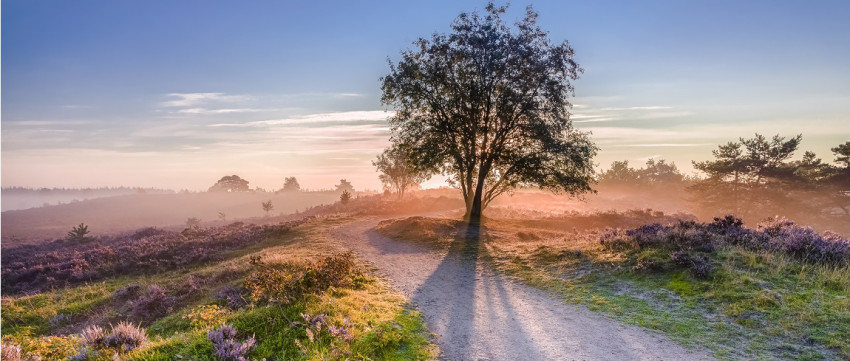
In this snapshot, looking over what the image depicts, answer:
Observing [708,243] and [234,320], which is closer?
[234,320]

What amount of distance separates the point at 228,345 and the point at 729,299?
37.9ft

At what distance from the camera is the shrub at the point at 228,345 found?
5.98 metres

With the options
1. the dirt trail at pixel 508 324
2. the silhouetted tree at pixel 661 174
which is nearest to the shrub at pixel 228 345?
the dirt trail at pixel 508 324

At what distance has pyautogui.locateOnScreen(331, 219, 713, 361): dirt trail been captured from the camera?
7.64 m

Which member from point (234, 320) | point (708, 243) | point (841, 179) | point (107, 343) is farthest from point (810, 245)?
point (841, 179)

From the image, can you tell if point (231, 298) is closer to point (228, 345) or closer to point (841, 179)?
point (228, 345)

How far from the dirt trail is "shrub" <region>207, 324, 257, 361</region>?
355 cm

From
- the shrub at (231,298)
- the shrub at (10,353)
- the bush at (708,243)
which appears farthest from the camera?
the bush at (708,243)

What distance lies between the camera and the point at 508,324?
30.5ft

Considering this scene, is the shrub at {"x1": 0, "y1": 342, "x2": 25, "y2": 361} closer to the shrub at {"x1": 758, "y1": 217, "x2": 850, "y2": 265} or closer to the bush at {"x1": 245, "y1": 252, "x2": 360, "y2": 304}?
the bush at {"x1": 245, "y1": 252, "x2": 360, "y2": 304}

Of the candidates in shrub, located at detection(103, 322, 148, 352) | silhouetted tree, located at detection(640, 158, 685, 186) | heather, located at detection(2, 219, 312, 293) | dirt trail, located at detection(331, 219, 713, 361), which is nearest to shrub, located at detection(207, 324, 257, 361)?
shrub, located at detection(103, 322, 148, 352)

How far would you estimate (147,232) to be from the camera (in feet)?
109

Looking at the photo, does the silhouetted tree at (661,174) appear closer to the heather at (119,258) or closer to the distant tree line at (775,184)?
the distant tree line at (775,184)

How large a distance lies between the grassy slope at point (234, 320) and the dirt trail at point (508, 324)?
793 mm
